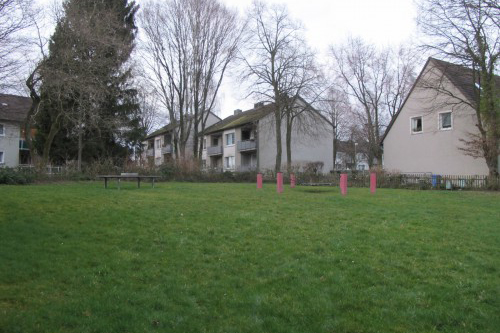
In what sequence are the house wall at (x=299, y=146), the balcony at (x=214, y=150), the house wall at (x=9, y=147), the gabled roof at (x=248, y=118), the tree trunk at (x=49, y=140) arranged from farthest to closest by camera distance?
the balcony at (x=214, y=150), the house wall at (x=299, y=146), the house wall at (x=9, y=147), the gabled roof at (x=248, y=118), the tree trunk at (x=49, y=140)

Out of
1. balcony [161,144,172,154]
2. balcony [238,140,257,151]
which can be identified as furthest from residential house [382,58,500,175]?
balcony [161,144,172,154]

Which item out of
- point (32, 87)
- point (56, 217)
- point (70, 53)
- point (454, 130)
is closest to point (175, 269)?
point (56, 217)

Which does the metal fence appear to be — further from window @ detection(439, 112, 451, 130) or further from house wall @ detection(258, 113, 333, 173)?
house wall @ detection(258, 113, 333, 173)

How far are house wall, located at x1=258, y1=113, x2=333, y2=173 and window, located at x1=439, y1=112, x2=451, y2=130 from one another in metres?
16.2

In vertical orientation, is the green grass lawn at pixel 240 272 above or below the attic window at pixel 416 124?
below

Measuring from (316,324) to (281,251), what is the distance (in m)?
2.85

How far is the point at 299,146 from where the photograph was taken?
168 feet

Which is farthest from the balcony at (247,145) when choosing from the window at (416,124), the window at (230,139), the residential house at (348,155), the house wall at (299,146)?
the residential house at (348,155)

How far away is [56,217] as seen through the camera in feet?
30.9

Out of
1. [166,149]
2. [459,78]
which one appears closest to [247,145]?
[166,149]

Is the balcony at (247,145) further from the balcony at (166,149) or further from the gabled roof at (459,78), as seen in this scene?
the gabled roof at (459,78)

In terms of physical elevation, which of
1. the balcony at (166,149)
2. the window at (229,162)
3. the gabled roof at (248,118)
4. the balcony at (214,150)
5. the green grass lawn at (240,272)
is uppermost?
the gabled roof at (248,118)

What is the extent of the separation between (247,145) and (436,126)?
2269 centimetres

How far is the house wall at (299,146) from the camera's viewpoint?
48625mm
